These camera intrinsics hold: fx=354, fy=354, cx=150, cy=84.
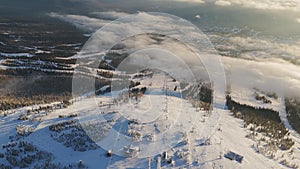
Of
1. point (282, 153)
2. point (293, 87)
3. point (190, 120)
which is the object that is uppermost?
point (190, 120)

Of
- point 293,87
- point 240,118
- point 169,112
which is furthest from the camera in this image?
point 293,87

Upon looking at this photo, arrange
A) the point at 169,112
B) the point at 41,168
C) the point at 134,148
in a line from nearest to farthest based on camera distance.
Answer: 1. the point at 41,168
2. the point at 134,148
3. the point at 169,112

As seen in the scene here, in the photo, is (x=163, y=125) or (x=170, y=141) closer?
(x=170, y=141)

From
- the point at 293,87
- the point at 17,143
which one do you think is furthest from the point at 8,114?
the point at 293,87

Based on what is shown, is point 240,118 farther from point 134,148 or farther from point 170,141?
point 134,148

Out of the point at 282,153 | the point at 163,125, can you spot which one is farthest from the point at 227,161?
Answer: the point at 282,153

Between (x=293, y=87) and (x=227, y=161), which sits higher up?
(x=227, y=161)

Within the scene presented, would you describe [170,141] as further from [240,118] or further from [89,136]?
[240,118]

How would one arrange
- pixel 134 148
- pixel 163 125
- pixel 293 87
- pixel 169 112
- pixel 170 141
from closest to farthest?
1. pixel 134 148
2. pixel 170 141
3. pixel 163 125
4. pixel 169 112
5. pixel 293 87

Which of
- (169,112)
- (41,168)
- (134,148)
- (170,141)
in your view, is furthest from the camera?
(169,112)
